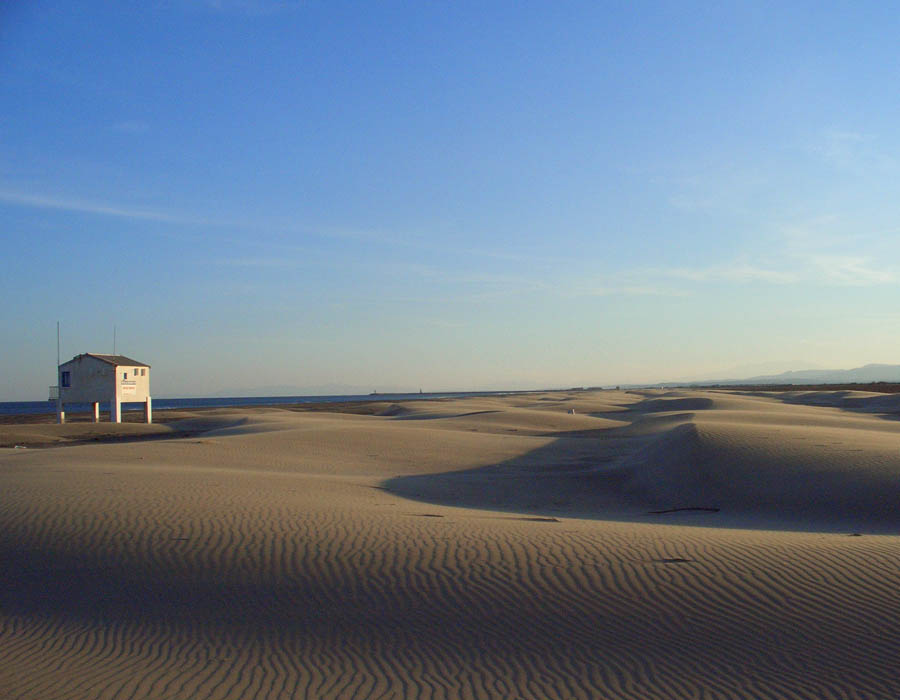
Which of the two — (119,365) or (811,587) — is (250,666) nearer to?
(811,587)

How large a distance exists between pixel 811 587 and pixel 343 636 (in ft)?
14.8

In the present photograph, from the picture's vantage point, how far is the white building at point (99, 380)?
39.4 metres

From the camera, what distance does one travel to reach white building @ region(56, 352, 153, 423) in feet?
129

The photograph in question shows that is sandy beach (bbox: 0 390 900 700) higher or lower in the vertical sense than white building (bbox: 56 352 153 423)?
lower

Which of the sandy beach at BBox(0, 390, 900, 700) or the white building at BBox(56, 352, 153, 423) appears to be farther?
the white building at BBox(56, 352, 153, 423)

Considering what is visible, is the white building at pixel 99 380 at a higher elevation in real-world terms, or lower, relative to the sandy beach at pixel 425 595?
higher

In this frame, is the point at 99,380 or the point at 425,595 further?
the point at 99,380

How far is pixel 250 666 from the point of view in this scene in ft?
19.9

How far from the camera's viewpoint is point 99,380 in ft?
130

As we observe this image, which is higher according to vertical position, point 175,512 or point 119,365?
point 119,365

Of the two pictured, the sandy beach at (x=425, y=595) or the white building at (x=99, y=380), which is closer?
the sandy beach at (x=425, y=595)

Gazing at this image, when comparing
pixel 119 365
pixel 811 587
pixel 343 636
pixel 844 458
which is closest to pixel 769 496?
pixel 844 458

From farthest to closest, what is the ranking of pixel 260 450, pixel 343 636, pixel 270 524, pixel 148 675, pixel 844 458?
pixel 260 450
pixel 844 458
pixel 270 524
pixel 343 636
pixel 148 675

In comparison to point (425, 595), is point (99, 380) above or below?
above
